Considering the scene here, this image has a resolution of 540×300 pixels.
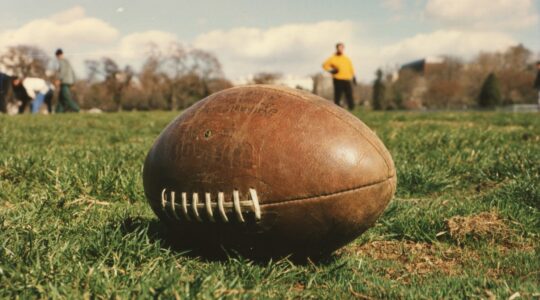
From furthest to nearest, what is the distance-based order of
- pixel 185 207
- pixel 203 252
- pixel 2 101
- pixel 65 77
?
pixel 2 101 < pixel 65 77 < pixel 203 252 < pixel 185 207

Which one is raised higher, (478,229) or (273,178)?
(273,178)

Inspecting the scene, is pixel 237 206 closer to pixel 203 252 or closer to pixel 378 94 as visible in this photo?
pixel 203 252

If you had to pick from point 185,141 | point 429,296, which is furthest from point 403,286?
point 185,141

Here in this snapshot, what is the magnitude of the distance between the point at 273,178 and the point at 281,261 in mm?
457

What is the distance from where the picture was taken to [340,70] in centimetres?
1537

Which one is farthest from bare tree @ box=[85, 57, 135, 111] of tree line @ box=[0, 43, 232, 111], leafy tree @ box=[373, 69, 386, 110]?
leafy tree @ box=[373, 69, 386, 110]

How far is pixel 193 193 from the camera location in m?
2.68

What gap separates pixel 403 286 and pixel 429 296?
19 cm

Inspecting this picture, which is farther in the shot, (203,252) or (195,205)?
(203,252)

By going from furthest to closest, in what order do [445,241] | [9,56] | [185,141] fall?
[9,56]
[445,241]
[185,141]

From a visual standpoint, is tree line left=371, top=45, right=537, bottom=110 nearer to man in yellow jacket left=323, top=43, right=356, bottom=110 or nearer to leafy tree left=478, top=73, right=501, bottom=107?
leafy tree left=478, top=73, right=501, bottom=107

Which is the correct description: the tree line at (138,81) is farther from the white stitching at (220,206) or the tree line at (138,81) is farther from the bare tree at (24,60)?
the white stitching at (220,206)

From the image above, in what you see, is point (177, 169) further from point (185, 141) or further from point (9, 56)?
point (9, 56)

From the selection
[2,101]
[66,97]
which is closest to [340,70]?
[66,97]
